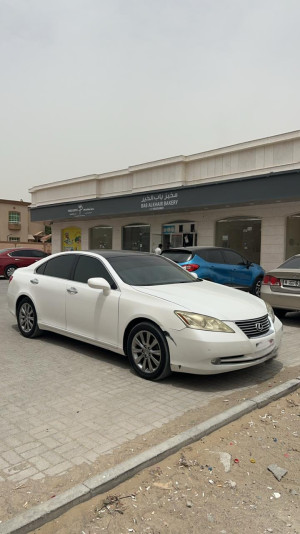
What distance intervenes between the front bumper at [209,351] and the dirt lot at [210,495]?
0.90 m

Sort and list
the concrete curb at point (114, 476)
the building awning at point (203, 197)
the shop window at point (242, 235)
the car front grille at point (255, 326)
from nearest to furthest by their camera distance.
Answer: the concrete curb at point (114, 476) < the car front grille at point (255, 326) < the building awning at point (203, 197) < the shop window at point (242, 235)

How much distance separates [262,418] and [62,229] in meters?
23.3

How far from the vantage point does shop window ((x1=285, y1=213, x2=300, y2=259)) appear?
15.2 meters

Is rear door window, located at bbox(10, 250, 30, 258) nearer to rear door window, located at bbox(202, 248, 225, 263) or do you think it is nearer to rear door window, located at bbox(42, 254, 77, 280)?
rear door window, located at bbox(202, 248, 225, 263)

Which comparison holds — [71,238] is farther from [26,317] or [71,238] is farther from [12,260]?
[26,317]

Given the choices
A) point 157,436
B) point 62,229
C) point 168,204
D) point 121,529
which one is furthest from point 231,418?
point 62,229

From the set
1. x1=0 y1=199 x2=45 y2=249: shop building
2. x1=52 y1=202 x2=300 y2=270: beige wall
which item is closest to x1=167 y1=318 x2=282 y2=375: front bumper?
x1=52 y1=202 x2=300 y2=270: beige wall

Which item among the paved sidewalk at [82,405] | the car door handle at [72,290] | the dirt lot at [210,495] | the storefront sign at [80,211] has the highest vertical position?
the storefront sign at [80,211]

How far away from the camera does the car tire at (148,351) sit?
4.43 meters

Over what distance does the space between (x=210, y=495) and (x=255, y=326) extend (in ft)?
7.43

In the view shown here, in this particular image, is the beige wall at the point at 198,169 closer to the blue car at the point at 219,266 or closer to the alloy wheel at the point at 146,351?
the blue car at the point at 219,266

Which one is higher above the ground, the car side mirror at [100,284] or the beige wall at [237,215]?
the beige wall at [237,215]

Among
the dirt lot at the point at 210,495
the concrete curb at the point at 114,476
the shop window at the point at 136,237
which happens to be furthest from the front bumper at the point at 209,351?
the shop window at the point at 136,237

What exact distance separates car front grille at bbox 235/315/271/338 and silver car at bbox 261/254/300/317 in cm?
318
